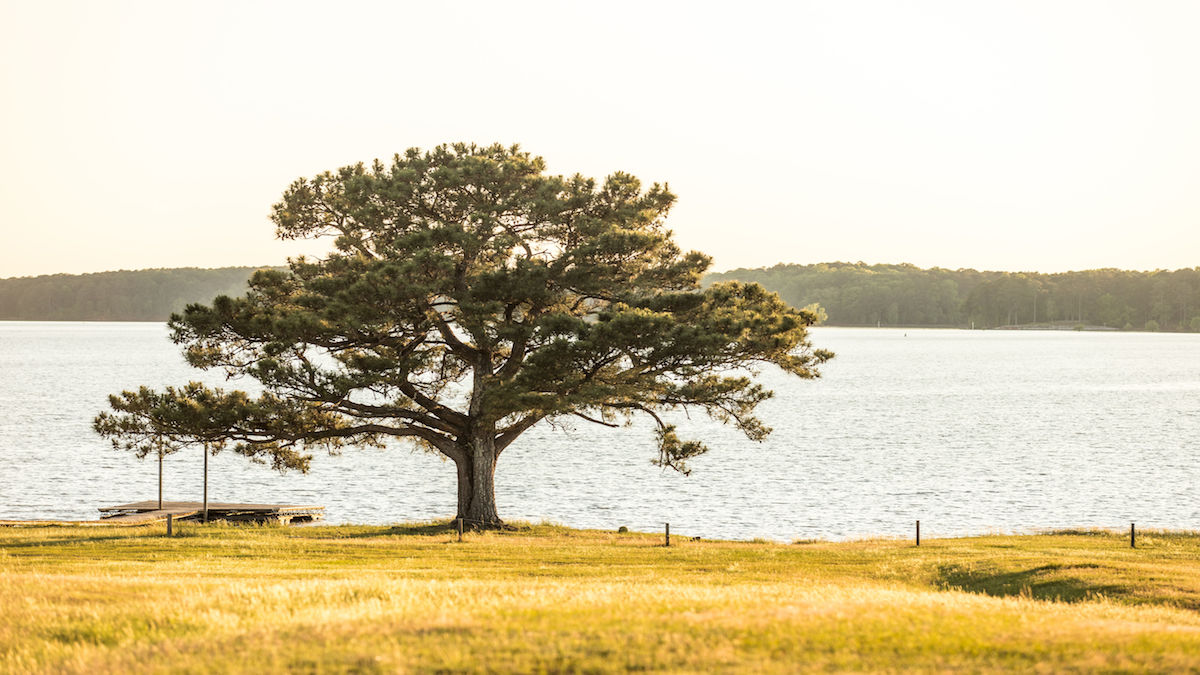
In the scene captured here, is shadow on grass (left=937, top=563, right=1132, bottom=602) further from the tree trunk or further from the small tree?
the tree trunk

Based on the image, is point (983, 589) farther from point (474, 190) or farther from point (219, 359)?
point (219, 359)

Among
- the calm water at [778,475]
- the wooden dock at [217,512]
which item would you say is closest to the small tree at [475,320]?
the wooden dock at [217,512]

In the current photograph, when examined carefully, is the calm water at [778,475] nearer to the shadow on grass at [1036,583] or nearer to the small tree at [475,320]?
the small tree at [475,320]

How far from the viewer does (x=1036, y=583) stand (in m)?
23.6

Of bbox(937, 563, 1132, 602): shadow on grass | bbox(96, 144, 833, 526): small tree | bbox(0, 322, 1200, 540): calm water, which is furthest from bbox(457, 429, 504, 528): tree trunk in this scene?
bbox(937, 563, 1132, 602): shadow on grass

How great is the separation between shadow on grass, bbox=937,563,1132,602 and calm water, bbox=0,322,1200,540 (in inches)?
675

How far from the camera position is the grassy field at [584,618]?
10.6 meters

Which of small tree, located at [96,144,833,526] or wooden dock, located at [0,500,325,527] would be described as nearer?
small tree, located at [96,144,833,526]

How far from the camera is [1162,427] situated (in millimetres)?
85188

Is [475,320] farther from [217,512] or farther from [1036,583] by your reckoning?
[1036,583]

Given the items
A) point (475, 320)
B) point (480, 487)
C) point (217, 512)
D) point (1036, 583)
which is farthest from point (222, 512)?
point (1036, 583)

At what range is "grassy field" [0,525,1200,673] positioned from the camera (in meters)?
10.6

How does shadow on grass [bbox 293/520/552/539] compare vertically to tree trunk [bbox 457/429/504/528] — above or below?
below

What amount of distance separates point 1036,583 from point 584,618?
14.7m
